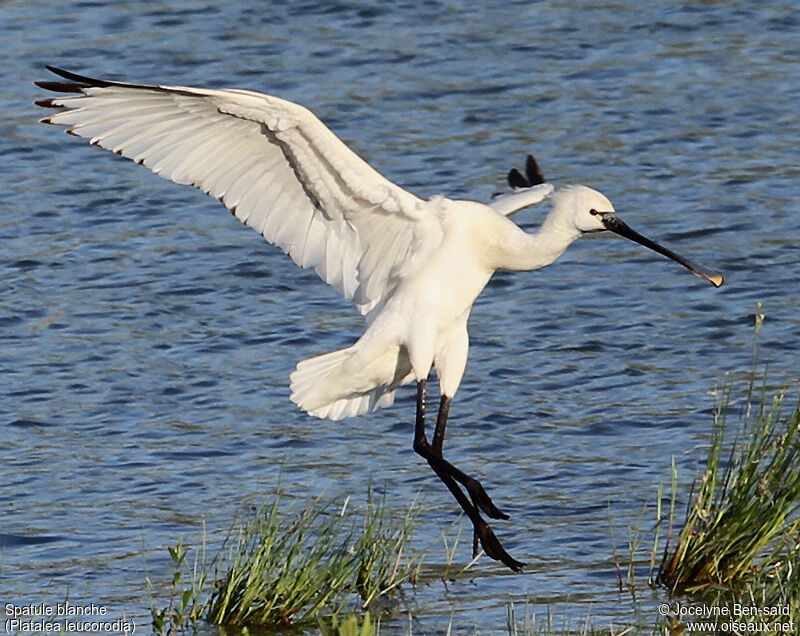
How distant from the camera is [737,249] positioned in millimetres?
12672

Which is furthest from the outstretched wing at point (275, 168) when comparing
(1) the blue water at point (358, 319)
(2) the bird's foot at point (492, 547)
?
(1) the blue water at point (358, 319)

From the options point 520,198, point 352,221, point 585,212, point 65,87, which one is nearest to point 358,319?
point 520,198

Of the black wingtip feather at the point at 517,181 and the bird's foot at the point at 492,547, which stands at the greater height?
the black wingtip feather at the point at 517,181

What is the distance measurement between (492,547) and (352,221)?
1.53 m

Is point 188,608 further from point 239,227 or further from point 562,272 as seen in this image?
point 239,227

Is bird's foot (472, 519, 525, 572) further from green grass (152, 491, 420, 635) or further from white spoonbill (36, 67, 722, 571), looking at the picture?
green grass (152, 491, 420, 635)

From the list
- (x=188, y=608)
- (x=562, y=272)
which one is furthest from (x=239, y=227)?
(x=188, y=608)

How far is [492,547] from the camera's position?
25.3 feet

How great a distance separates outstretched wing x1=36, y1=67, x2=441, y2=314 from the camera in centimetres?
772

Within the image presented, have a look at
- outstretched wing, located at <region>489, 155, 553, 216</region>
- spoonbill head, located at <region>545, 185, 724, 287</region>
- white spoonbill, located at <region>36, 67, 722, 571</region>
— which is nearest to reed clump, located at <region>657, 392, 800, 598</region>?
white spoonbill, located at <region>36, 67, 722, 571</region>

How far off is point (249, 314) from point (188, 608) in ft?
16.7

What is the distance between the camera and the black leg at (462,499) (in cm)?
770

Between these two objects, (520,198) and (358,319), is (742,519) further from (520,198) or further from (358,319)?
(358,319)

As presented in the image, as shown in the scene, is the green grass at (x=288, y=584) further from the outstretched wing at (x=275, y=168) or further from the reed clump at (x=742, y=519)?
the outstretched wing at (x=275, y=168)
